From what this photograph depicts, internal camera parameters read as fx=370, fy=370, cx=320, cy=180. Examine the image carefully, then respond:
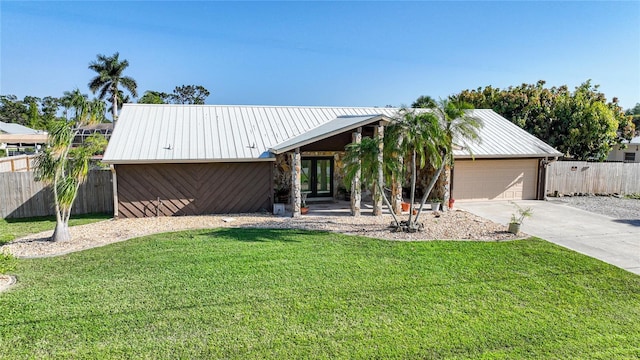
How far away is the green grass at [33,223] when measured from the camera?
11541mm

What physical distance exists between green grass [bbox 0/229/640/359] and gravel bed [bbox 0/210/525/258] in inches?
43.8

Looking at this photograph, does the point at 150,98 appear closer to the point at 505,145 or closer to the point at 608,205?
the point at 505,145

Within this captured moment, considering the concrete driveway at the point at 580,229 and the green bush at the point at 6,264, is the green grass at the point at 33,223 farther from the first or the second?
the concrete driveway at the point at 580,229

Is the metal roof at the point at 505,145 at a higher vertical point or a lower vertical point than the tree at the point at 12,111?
lower

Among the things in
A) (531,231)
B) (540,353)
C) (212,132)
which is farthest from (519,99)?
(540,353)

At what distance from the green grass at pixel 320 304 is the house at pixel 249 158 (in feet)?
15.0

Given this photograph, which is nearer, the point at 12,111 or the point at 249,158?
the point at 249,158

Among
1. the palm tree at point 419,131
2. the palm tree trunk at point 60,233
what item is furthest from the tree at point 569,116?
the palm tree trunk at point 60,233

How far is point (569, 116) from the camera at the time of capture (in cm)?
2252

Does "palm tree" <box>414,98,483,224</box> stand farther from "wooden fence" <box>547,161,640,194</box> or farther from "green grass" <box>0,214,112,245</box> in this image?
"green grass" <box>0,214,112,245</box>

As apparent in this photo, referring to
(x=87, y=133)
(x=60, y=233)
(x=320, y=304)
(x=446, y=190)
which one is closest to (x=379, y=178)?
(x=446, y=190)

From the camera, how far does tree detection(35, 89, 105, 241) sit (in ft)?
32.7

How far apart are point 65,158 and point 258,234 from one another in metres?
5.66

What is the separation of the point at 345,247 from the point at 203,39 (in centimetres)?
1831
